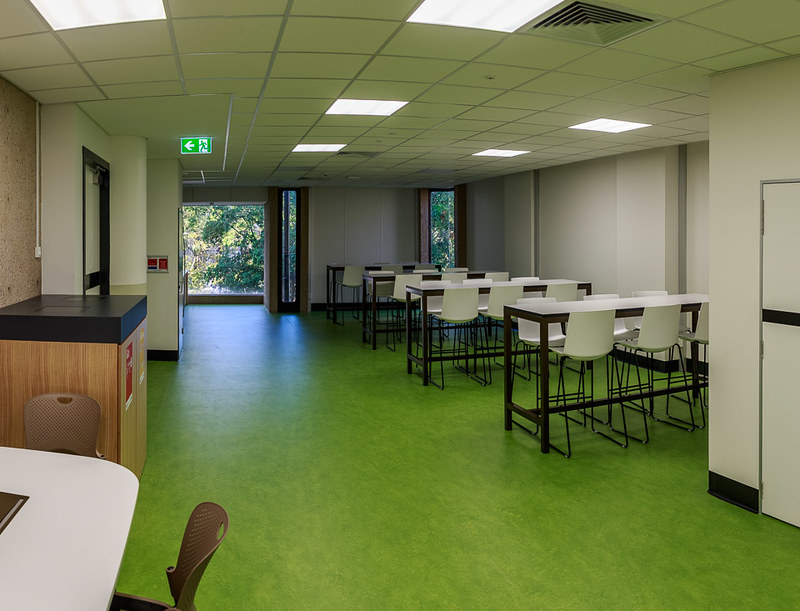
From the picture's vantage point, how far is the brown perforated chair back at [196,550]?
1.66m

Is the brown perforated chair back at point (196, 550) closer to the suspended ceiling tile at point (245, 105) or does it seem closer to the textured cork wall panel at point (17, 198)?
the textured cork wall panel at point (17, 198)

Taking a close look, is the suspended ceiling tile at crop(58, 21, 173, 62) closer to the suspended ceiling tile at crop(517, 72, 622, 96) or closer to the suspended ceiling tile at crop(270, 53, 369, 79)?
the suspended ceiling tile at crop(270, 53, 369, 79)

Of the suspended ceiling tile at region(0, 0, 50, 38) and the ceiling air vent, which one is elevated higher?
the ceiling air vent

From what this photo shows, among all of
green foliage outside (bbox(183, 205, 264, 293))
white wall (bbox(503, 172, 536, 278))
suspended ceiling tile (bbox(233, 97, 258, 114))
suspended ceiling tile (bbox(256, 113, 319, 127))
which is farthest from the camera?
green foliage outside (bbox(183, 205, 264, 293))

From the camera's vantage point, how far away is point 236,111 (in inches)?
216

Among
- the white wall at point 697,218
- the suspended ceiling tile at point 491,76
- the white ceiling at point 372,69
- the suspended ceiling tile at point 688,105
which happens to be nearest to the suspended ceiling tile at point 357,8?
the white ceiling at point 372,69

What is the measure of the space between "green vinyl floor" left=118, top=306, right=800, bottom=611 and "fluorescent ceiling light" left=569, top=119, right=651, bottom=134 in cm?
298

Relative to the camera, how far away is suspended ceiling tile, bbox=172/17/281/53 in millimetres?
3164

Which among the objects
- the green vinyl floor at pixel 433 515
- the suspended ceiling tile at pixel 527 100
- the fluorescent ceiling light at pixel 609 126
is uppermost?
the fluorescent ceiling light at pixel 609 126

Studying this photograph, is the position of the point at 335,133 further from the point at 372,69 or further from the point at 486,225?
the point at 486,225

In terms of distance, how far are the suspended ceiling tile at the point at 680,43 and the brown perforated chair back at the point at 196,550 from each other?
3198mm

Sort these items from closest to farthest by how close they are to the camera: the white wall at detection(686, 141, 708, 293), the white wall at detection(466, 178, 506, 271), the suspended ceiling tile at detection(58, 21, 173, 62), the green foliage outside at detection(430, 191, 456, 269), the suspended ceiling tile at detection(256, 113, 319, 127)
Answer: the suspended ceiling tile at detection(58, 21, 173, 62), the suspended ceiling tile at detection(256, 113, 319, 127), the white wall at detection(686, 141, 708, 293), the white wall at detection(466, 178, 506, 271), the green foliage outside at detection(430, 191, 456, 269)

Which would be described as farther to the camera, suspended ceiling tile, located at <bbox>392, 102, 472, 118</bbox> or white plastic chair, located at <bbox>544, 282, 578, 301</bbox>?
white plastic chair, located at <bbox>544, 282, 578, 301</bbox>

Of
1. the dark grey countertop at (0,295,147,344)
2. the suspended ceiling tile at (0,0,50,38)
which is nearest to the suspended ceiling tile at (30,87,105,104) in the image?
the suspended ceiling tile at (0,0,50,38)
